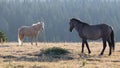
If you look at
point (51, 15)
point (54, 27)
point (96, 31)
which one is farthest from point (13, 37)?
point (96, 31)

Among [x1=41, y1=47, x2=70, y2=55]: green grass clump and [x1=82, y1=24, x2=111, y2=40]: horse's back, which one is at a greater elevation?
[x1=82, y1=24, x2=111, y2=40]: horse's back

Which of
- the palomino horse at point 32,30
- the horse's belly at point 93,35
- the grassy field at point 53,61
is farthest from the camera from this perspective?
the palomino horse at point 32,30

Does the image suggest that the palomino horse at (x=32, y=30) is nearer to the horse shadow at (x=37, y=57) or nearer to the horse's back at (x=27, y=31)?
the horse's back at (x=27, y=31)

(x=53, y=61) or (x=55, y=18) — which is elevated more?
(x=53, y=61)

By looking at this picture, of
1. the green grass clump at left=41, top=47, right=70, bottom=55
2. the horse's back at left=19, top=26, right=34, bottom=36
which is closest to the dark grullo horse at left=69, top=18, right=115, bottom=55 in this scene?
the green grass clump at left=41, top=47, right=70, bottom=55

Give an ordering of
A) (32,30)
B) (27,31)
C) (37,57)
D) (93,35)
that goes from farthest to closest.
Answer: (27,31) < (32,30) < (93,35) < (37,57)

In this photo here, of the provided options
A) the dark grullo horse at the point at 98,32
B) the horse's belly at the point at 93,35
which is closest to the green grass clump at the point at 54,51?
the dark grullo horse at the point at 98,32

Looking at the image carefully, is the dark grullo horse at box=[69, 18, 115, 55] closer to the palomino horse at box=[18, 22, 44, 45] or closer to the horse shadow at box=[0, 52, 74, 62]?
the horse shadow at box=[0, 52, 74, 62]

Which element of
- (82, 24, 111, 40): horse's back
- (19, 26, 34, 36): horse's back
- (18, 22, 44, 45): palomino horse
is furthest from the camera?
(19, 26, 34, 36): horse's back

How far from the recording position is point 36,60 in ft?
63.9

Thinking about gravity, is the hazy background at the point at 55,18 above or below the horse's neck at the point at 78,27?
below

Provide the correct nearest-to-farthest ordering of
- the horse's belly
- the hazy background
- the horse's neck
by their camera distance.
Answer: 1. the horse's belly
2. the horse's neck
3. the hazy background

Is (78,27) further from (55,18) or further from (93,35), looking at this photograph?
(55,18)

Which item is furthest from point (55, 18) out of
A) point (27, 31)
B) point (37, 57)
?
point (37, 57)
